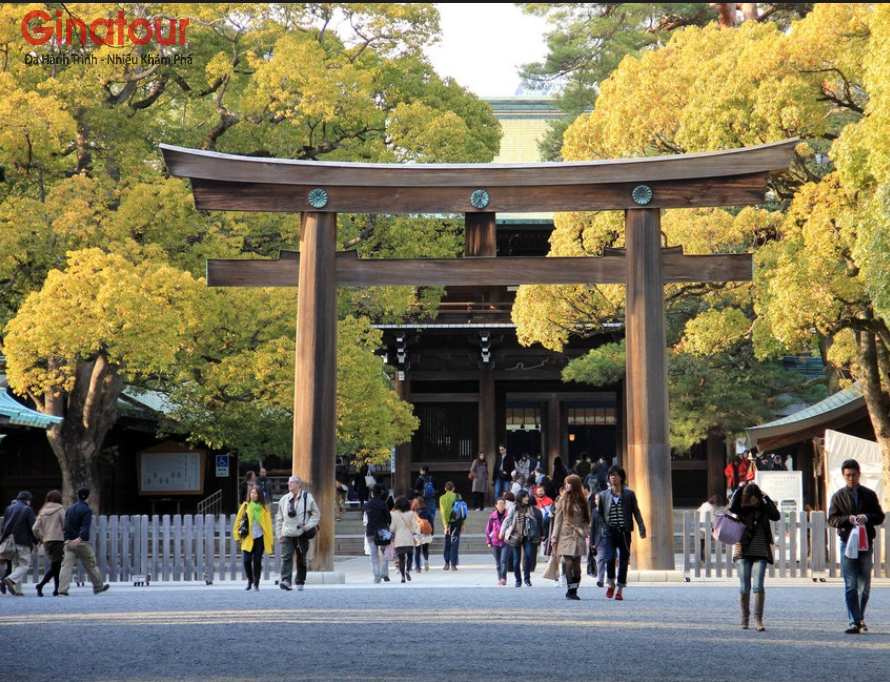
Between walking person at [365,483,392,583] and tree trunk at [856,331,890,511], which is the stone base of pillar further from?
tree trunk at [856,331,890,511]

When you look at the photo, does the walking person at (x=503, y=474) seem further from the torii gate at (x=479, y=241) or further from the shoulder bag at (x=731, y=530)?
the shoulder bag at (x=731, y=530)

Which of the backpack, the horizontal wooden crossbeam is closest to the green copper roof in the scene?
the horizontal wooden crossbeam

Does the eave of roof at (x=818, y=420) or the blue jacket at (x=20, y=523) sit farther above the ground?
the eave of roof at (x=818, y=420)

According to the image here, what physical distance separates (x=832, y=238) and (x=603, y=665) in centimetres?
1038

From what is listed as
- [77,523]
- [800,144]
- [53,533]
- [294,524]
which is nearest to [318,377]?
[294,524]

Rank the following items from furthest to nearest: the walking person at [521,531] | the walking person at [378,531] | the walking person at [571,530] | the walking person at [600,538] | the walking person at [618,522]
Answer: the walking person at [378,531], the walking person at [521,531], the walking person at [600,538], the walking person at [618,522], the walking person at [571,530]

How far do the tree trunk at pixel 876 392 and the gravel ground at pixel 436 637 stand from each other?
196 inches

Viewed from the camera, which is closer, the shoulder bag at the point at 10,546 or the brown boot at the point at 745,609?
Answer: the brown boot at the point at 745,609

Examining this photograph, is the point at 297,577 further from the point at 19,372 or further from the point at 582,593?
the point at 19,372

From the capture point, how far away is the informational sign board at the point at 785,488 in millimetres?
20531

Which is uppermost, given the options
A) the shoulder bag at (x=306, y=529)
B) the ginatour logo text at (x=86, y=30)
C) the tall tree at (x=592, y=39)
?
the tall tree at (x=592, y=39)

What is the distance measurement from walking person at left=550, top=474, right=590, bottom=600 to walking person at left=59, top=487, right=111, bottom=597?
612cm

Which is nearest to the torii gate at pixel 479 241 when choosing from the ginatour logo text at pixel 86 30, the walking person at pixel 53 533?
the walking person at pixel 53 533

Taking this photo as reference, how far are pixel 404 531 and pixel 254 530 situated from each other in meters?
3.85
